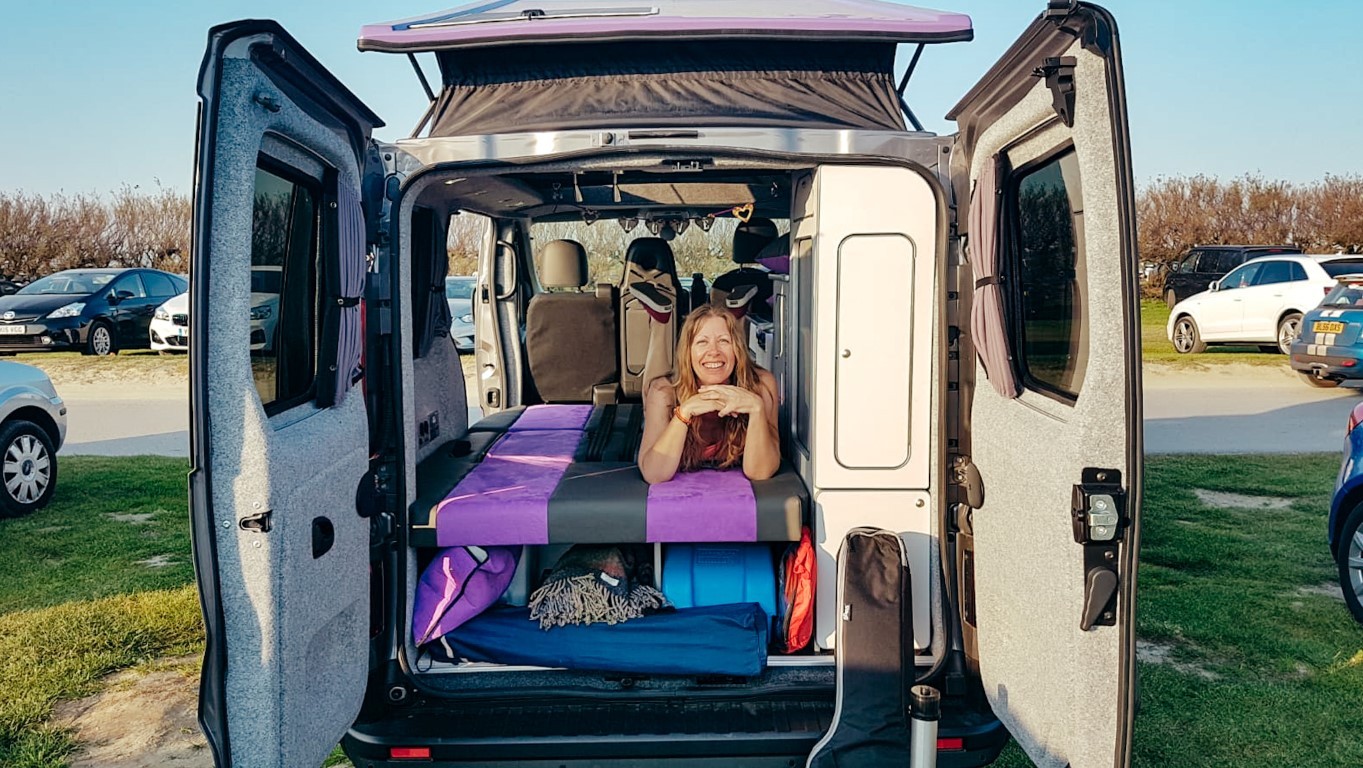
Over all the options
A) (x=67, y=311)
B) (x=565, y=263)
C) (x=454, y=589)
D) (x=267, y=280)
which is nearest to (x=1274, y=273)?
(x=565, y=263)

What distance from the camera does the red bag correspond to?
3389 millimetres

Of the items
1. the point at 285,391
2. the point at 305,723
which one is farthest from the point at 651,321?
the point at 305,723

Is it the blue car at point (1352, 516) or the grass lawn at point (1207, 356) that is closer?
the blue car at point (1352, 516)

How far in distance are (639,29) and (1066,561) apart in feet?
6.89

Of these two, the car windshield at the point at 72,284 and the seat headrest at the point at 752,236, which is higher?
the car windshield at the point at 72,284

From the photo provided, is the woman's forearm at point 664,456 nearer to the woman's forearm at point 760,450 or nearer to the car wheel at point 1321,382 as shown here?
the woman's forearm at point 760,450

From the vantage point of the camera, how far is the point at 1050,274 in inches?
113

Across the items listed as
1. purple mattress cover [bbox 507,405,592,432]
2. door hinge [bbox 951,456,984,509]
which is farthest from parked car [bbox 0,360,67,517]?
door hinge [bbox 951,456,984,509]

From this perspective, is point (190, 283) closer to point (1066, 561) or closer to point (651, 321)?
point (1066, 561)

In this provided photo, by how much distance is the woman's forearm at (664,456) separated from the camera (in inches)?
145

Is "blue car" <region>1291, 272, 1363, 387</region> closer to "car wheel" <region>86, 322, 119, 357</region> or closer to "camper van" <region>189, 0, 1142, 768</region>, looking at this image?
"camper van" <region>189, 0, 1142, 768</region>

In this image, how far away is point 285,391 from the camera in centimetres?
287

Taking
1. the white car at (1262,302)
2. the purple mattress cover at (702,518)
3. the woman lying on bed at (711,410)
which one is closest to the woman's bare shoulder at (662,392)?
the woman lying on bed at (711,410)

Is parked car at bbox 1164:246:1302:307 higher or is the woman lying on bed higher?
parked car at bbox 1164:246:1302:307
